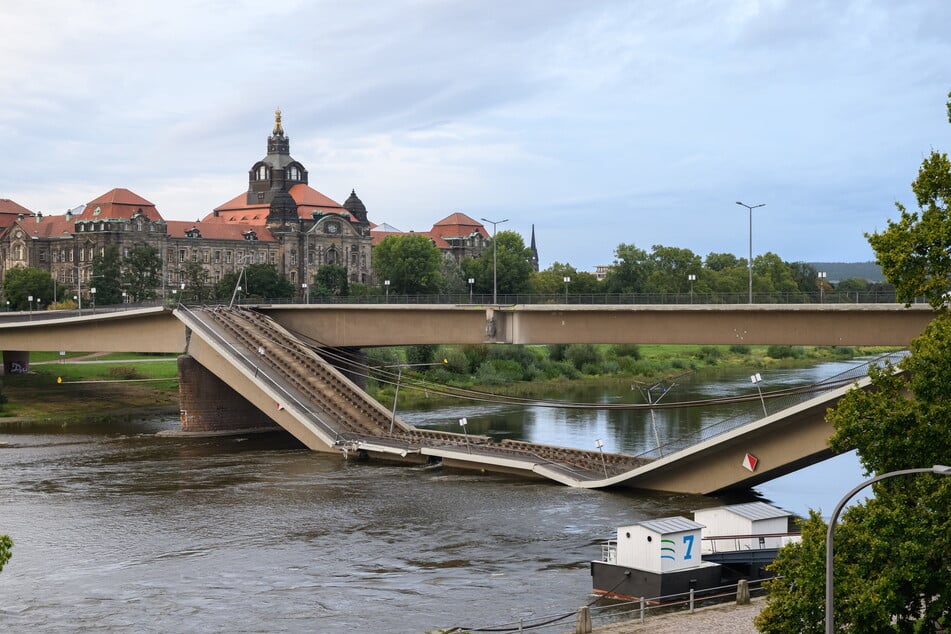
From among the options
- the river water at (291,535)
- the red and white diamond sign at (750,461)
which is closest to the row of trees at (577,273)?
→ the river water at (291,535)

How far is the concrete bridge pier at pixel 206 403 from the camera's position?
242 ft

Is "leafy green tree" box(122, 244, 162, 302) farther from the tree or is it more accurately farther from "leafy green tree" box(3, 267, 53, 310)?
the tree

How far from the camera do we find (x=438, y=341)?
68.3 metres

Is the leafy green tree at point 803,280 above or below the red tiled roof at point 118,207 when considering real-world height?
below

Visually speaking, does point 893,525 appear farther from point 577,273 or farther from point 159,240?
point 159,240

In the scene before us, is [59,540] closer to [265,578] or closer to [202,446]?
[265,578]

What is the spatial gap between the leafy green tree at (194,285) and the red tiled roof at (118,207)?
531 inches

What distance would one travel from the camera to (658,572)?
3466 centimetres

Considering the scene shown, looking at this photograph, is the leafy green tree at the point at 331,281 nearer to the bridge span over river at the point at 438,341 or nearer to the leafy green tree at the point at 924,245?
the bridge span over river at the point at 438,341

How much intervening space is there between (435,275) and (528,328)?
109814mm

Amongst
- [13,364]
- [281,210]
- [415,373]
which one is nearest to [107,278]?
[281,210]

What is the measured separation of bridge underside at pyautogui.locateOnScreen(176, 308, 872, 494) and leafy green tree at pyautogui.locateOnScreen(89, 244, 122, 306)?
263ft

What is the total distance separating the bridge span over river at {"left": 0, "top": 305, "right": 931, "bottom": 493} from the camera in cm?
4891

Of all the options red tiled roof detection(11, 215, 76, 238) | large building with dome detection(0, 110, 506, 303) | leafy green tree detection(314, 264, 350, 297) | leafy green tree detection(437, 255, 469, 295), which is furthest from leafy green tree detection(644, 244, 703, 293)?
red tiled roof detection(11, 215, 76, 238)
